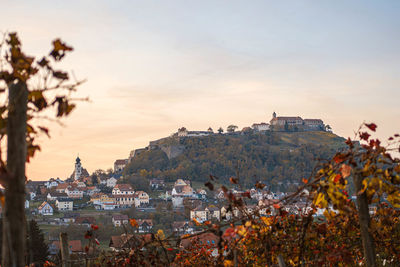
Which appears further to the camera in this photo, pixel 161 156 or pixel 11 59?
pixel 161 156

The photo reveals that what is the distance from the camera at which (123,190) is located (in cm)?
10462

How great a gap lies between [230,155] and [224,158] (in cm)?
261

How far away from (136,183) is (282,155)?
40.3 metres

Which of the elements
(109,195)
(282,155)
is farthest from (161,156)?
(282,155)

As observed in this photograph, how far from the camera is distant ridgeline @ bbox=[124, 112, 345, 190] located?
118 m

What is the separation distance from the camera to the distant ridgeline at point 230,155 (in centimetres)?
11838

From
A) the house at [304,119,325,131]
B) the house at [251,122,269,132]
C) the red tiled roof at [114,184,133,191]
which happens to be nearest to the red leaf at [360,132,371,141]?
A: the red tiled roof at [114,184,133,191]

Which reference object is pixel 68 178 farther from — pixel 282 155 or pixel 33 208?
pixel 282 155

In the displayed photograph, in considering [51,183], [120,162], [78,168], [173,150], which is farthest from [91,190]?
[120,162]

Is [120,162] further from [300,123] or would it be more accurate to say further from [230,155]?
[300,123]

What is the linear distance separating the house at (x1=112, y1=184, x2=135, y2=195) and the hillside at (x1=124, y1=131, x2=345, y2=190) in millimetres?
13081

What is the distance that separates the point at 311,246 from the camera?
365cm

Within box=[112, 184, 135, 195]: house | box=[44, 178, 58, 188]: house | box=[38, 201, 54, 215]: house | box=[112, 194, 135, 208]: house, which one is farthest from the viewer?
box=[44, 178, 58, 188]: house

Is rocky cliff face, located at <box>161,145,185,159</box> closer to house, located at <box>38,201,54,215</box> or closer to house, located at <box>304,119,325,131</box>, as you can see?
house, located at <box>38,201,54,215</box>
